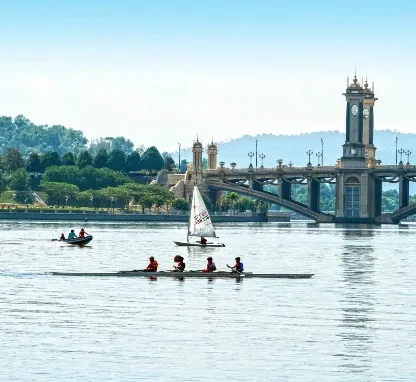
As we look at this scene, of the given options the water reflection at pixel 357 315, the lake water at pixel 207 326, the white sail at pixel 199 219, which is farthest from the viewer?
the white sail at pixel 199 219

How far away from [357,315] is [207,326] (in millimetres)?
9742

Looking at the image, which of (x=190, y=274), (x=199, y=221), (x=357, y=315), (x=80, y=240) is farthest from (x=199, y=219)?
(x=357, y=315)

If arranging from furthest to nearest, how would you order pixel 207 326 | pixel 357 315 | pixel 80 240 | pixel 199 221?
pixel 199 221 < pixel 80 240 < pixel 357 315 < pixel 207 326

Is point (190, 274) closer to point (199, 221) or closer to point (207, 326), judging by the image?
point (207, 326)

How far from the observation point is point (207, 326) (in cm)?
7062

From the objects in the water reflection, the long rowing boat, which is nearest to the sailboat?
the water reflection

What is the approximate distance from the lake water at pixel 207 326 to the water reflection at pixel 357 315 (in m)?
0.07

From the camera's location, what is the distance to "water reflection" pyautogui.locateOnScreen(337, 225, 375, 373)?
6103 centimetres

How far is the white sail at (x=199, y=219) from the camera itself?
14862cm

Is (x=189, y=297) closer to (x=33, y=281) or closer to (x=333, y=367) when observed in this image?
(x=33, y=281)

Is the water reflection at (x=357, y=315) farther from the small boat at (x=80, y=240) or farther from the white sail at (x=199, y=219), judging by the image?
Result: the small boat at (x=80, y=240)

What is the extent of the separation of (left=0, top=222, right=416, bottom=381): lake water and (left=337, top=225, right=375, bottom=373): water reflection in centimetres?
7

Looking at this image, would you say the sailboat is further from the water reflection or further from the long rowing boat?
the long rowing boat

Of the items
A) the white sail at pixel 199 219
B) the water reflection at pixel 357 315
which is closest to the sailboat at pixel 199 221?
the white sail at pixel 199 219
